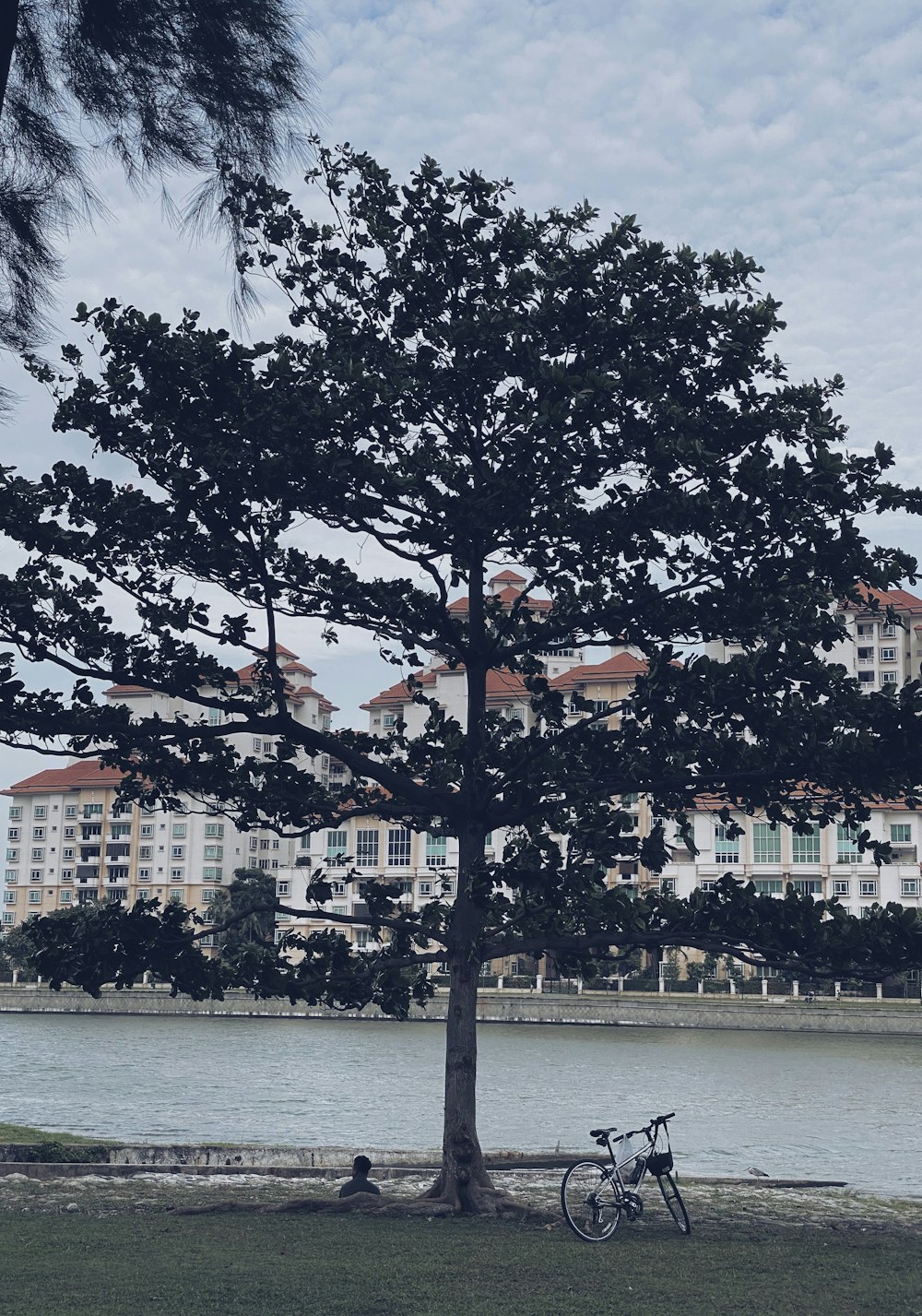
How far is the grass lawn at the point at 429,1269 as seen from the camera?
10.1 metres

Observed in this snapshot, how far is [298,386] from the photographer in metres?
14.9

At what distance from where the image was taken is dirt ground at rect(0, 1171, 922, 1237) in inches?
574

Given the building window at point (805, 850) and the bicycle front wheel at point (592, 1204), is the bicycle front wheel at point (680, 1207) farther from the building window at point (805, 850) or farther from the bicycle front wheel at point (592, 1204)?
the building window at point (805, 850)

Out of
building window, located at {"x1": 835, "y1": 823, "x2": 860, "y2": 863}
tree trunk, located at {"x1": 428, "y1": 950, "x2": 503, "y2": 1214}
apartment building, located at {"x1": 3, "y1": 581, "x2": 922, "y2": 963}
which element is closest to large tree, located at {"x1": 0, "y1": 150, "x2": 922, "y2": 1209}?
tree trunk, located at {"x1": 428, "y1": 950, "x2": 503, "y2": 1214}

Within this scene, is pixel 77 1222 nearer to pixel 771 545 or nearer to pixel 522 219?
pixel 771 545

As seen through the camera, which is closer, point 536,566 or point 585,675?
point 536,566

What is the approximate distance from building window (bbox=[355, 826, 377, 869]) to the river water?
3141 cm

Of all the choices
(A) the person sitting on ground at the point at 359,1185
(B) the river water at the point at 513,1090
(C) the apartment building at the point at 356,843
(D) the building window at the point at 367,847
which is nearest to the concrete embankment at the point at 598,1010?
(B) the river water at the point at 513,1090

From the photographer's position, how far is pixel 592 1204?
1318 centimetres

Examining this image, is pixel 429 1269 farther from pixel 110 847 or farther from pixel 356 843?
pixel 110 847

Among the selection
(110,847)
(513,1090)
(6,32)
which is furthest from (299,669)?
(6,32)

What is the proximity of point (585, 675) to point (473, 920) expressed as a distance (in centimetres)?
9624

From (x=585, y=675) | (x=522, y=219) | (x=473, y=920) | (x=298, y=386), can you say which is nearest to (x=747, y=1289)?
(x=473, y=920)

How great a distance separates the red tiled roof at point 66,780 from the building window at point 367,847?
29652 millimetres
